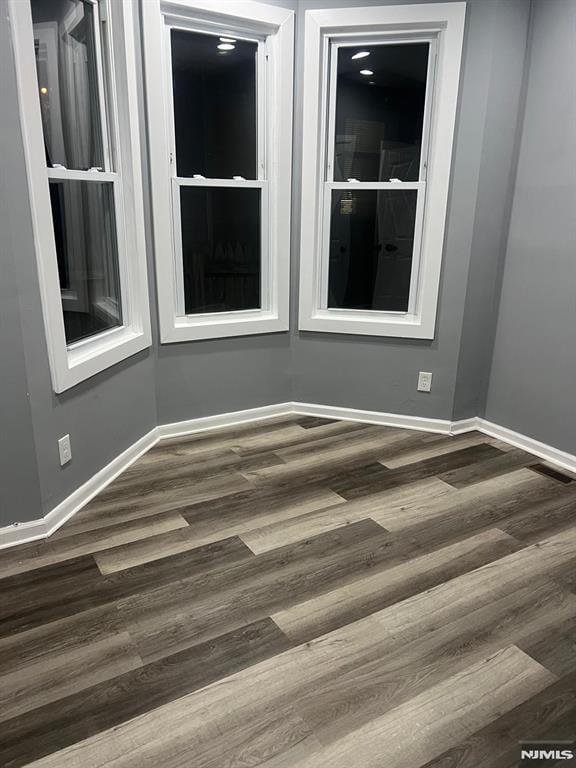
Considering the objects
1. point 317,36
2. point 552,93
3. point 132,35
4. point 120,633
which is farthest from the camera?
point 317,36

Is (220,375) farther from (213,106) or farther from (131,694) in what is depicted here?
(131,694)

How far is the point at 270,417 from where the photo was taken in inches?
142

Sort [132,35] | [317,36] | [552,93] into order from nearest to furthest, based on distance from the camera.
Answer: [132,35] < [552,93] < [317,36]

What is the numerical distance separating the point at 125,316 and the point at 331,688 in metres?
2.07

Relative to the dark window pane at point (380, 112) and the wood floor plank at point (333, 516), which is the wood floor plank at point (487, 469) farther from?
the dark window pane at point (380, 112)

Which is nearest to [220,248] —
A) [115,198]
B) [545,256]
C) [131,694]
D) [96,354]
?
[115,198]

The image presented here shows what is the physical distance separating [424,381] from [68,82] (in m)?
2.41

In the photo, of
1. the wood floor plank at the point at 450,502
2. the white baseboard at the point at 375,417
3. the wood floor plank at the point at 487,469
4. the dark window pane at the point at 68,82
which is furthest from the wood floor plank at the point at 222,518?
the dark window pane at the point at 68,82

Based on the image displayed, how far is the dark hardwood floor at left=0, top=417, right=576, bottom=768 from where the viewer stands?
4.89 feet

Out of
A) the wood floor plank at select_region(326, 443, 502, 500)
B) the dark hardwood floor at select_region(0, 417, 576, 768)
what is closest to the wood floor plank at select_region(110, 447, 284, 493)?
the dark hardwood floor at select_region(0, 417, 576, 768)

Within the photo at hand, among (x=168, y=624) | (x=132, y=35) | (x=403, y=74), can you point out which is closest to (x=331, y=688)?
(x=168, y=624)

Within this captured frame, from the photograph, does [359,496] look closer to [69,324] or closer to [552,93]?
[69,324]

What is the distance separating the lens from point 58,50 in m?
2.37

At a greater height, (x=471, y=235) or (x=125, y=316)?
(x=471, y=235)
